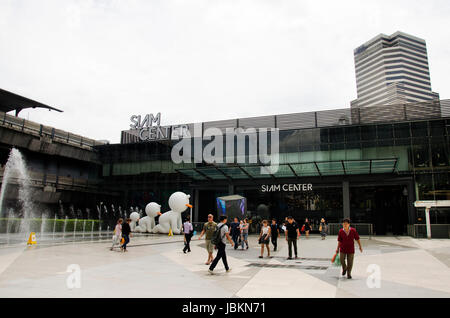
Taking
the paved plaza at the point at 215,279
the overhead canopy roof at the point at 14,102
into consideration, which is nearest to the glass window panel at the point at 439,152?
the paved plaza at the point at 215,279

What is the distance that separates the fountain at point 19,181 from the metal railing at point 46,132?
9.03ft

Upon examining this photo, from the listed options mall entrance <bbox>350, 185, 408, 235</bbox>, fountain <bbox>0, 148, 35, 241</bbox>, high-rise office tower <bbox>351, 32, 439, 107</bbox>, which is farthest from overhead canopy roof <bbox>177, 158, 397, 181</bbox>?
high-rise office tower <bbox>351, 32, 439, 107</bbox>

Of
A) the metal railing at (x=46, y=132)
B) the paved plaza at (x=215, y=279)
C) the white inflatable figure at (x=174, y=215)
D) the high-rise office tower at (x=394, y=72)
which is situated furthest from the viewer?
the high-rise office tower at (x=394, y=72)

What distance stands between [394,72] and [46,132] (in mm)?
172099

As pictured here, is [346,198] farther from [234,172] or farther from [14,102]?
[14,102]

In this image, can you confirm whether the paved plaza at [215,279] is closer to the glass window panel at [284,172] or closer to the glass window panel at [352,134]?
the glass window panel at [284,172]

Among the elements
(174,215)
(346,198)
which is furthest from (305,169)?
(174,215)

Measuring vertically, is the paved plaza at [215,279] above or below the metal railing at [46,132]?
below

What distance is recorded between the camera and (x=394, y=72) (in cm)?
16712

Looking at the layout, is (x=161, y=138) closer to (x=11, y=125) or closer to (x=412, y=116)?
(x=11, y=125)

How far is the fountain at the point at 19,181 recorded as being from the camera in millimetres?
34469
